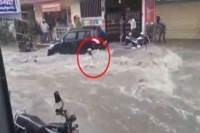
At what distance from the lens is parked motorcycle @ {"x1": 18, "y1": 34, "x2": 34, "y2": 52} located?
3.34 feet

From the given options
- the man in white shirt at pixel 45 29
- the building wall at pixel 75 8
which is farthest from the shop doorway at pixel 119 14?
the man in white shirt at pixel 45 29

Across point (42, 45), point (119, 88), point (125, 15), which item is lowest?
point (119, 88)

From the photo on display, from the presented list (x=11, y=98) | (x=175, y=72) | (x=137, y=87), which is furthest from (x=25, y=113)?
(x=175, y=72)

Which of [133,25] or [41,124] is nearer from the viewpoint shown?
[133,25]

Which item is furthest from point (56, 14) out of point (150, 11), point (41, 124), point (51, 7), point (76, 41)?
point (41, 124)

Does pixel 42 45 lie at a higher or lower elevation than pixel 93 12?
lower

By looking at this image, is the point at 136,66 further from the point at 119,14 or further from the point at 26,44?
the point at 26,44

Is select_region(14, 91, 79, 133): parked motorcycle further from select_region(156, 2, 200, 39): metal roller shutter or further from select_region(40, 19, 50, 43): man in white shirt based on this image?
select_region(156, 2, 200, 39): metal roller shutter

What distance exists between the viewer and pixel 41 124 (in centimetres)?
107

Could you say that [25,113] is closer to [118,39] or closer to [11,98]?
[11,98]

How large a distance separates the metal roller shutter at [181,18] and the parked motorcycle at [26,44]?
1.73 ft

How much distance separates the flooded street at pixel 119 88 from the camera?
0.95 metres

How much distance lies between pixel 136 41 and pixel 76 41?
0.78 ft

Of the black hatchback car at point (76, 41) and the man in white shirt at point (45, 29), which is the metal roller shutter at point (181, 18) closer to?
the black hatchback car at point (76, 41)
